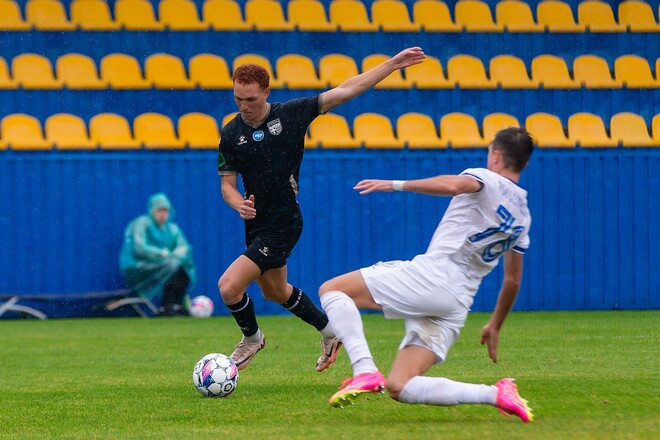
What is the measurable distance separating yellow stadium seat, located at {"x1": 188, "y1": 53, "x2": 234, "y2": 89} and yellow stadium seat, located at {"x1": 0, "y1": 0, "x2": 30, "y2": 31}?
2.46 meters

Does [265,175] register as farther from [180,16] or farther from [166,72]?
[180,16]

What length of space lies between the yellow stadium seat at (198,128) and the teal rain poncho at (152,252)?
3.56 ft

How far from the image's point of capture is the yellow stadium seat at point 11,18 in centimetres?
1600

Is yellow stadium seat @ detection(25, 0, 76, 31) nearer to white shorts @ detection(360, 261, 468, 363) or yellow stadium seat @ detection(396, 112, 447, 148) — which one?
yellow stadium seat @ detection(396, 112, 447, 148)

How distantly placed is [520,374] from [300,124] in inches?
89.0

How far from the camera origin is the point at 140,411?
636 cm

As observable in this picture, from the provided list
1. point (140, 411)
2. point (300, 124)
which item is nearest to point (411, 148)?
point (300, 124)

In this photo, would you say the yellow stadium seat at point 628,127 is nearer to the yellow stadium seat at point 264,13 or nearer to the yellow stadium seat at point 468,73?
the yellow stadium seat at point 468,73

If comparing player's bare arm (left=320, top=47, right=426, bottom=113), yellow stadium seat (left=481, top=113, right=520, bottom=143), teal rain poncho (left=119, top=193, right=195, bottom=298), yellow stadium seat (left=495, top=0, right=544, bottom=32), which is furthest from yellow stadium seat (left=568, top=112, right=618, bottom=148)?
player's bare arm (left=320, top=47, right=426, bottom=113)

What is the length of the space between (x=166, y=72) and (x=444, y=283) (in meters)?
10.5

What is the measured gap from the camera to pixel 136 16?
54.5 ft

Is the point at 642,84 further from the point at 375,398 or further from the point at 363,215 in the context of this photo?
the point at 375,398

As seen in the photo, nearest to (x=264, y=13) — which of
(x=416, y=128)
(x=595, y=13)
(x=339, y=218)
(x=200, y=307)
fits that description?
(x=416, y=128)

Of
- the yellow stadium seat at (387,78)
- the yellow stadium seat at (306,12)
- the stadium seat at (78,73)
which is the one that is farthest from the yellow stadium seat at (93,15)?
the yellow stadium seat at (387,78)
